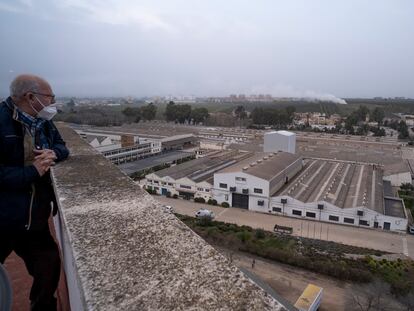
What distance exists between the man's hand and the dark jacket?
2 cm

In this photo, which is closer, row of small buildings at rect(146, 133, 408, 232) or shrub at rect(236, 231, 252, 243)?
shrub at rect(236, 231, 252, 243)

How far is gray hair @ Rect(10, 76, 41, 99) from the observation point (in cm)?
75

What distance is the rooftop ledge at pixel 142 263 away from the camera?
1.46 feet

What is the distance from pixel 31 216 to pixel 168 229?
1.04 feet

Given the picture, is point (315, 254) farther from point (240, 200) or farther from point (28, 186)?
point (28, 186)

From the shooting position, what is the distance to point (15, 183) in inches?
27.0

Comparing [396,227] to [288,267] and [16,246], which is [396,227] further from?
[16,246]

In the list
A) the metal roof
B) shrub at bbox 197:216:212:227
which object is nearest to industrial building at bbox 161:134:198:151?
the metal roof

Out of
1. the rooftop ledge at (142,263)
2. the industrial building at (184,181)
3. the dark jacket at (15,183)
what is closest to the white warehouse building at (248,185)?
the industrial building at (184,181)

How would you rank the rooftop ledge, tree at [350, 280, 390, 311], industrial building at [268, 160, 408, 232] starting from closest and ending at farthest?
1. the rooftop ledge
2. tree at [350, 280, 390, 311]
3. industrial building at [268, 160, 408, 232]

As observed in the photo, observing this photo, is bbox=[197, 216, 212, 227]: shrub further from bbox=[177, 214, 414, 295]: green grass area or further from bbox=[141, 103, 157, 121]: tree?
bbox=[141, 103, 157, 121]: tree

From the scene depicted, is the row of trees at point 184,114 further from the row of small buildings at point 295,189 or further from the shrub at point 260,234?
the shrub at point 260,234

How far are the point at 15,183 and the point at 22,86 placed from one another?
0.74ft

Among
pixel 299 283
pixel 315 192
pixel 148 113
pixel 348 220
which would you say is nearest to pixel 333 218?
pixel 348 220
